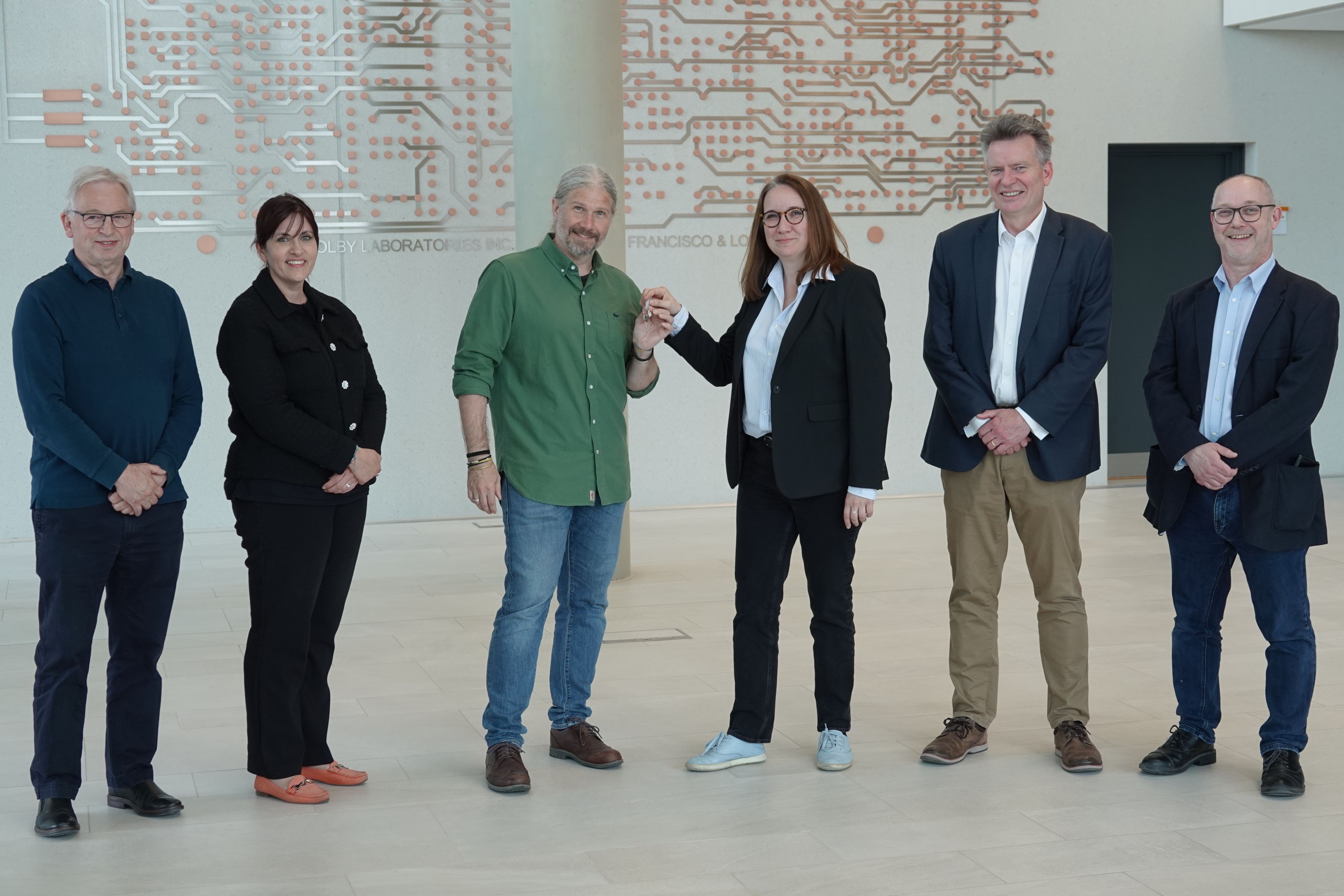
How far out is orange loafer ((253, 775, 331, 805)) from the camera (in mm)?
3447

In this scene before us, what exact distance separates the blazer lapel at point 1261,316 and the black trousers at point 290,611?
220cm

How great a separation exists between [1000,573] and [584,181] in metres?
1.53

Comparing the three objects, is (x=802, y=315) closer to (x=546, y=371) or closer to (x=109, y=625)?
(x=546, y=371)

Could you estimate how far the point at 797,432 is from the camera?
3535 millimetres

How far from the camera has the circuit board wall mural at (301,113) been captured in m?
7.69

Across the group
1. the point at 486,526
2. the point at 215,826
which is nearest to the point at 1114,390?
the point at 486,526

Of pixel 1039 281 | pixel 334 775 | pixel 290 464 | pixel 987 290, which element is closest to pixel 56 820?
pixel 334 775

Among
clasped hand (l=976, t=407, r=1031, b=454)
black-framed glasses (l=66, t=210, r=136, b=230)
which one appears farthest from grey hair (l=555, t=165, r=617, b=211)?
clasped hand (l=976, t=407, r=1031, b=454)

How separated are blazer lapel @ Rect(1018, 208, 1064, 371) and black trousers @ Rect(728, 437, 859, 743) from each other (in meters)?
0.65

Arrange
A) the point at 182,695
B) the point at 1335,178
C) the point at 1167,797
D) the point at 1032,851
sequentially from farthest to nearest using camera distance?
the point at 1335,178 → the point at 182,695 → the point at 1167,797 → the point at 1032,851

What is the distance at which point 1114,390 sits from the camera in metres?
9.45

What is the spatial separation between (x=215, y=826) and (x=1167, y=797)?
2293 mm

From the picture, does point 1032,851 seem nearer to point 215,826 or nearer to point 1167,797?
point 1167,797

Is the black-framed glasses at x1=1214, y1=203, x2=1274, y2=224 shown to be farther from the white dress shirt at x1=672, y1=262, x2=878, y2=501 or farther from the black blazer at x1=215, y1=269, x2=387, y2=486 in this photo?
the black blazer at x1=215, y1=269, x2=387, y2=486
